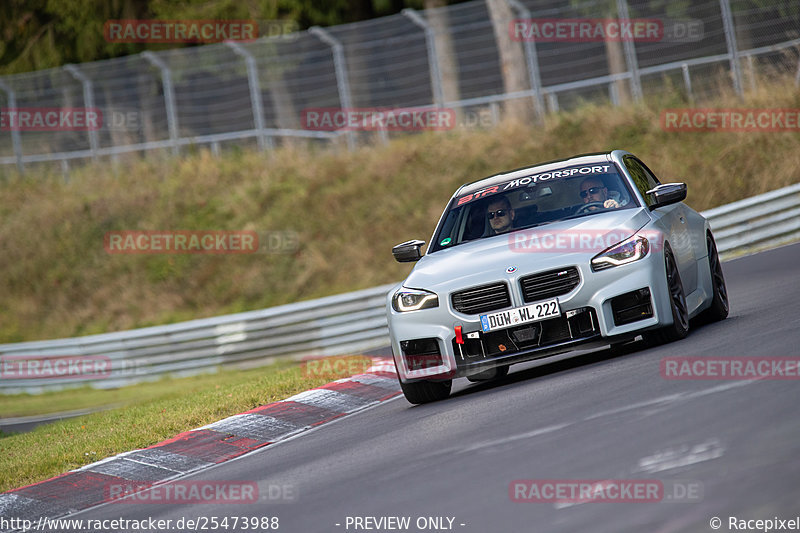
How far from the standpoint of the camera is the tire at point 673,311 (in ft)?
30.8

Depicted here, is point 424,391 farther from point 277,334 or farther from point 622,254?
point 277,334

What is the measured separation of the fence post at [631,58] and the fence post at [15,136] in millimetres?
13673

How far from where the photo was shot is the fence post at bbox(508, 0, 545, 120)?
79.3 feet

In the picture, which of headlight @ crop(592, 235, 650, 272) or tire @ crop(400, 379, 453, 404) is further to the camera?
tire @ crop(400, 379, 453, 404)

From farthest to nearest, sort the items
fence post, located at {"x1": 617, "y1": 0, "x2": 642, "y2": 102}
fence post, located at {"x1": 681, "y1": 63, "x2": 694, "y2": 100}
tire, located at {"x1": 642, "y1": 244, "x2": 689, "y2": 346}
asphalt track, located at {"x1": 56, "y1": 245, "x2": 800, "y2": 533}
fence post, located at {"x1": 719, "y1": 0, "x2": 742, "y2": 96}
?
fence post, located at {"x1": 681, "y1": 63, "x2": 694, "y2": 100} → fence post, located at {"x1": 617, "y1": 0, "x2": 642, "y2": 102} → fence post, located at {"x1": 719, "y1": 0, "x2": 742, "y2": 96} → tire, located at {"x1": 642, "y1": 244, "x2": 689, "y2": 346} → asphalt track, located at {"x1": 56, "y1": 245, "x2": 800, "y2": 533}

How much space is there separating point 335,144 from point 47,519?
66.0 feet

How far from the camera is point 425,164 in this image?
26281mm

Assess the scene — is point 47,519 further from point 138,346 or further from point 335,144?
point 335,144

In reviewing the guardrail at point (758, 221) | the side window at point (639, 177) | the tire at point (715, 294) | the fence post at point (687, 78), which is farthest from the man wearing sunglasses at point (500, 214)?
the fence post at point (687, 78)

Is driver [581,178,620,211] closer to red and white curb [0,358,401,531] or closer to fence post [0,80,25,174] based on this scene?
red and white curb [0,358,401,531]

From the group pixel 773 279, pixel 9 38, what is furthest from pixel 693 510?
pixel 9 38

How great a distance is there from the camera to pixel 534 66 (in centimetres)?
2472

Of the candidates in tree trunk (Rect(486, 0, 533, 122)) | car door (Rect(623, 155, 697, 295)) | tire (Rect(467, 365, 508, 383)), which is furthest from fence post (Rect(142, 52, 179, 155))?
car door (Rect(623, 155, 697, 295))

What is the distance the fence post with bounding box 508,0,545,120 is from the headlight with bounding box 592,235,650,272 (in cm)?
1524
